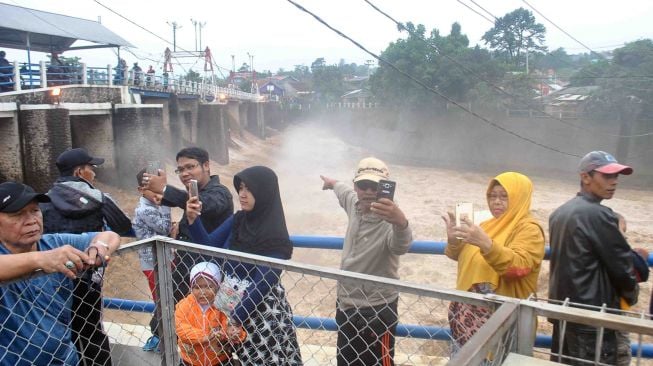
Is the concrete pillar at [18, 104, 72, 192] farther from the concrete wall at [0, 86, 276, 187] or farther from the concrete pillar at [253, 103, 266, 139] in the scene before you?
the concrete pillar at [253, 103, 266, 139]

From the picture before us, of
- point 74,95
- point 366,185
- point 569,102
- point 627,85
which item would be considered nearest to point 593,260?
point 366,185

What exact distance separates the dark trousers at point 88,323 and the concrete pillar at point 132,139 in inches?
592

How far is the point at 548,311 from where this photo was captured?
142 centimetres

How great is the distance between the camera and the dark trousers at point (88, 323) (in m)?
2.29

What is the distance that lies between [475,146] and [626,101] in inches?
380

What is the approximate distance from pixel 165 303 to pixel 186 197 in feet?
2.68

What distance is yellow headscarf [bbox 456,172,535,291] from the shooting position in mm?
2402

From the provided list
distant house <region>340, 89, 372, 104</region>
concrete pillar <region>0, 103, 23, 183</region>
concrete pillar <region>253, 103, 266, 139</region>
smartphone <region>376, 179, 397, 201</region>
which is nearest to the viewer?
smartphone <region>376, 179, 397, 201</region>

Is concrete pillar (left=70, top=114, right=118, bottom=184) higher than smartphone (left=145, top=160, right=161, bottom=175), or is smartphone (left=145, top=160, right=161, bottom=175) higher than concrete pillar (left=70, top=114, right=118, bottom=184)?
smartphone (left=145, top=160, right=161, bottom=175)

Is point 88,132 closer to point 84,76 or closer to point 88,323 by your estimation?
point 84,76

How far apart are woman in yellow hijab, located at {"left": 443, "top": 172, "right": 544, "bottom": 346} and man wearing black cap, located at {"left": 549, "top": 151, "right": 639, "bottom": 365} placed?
5.9 inches

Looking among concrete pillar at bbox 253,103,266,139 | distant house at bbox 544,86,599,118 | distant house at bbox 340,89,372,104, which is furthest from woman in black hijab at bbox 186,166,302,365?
distant house at bbox 340,89,372,104

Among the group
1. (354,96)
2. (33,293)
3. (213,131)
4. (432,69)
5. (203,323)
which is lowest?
(213,131)

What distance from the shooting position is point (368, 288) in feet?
8.62
